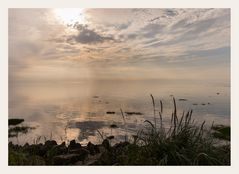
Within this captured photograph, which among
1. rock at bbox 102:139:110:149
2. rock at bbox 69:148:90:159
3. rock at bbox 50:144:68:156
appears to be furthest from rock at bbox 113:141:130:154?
rock at bbox 50:144:68:156

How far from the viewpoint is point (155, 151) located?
15.9 feet

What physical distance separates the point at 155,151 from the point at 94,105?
2.27 meters

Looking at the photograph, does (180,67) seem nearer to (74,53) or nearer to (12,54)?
(74,53)

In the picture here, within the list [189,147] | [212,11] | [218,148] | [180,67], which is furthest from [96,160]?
[212,11]

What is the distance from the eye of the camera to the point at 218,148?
5137mm

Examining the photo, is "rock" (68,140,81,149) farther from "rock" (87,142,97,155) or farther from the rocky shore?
"rock" (87,142,97,155)

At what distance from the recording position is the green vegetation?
4.74 m

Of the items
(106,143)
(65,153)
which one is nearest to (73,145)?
(65,153)

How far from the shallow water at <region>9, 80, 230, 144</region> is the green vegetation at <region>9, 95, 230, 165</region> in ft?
1.86

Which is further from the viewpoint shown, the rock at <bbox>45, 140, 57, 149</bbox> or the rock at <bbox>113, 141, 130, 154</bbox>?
the rock at <bbox>45, 140, 57, 149</bbox>

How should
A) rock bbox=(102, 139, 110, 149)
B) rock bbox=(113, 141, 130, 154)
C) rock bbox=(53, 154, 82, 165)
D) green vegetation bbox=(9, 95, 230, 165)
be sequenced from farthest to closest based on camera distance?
rock bbox=(102, 139, 110, 149) < rock bbox=(113, 141, 130, 154) < rock bbox=(53, 154, 82, 165) < green vegetation bbox=(9, 95, 230, 165)

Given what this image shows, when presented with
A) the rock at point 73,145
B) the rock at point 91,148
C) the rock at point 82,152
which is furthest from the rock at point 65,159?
the rock at point 73,145

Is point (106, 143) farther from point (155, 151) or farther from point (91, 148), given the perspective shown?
point (155, 151)
